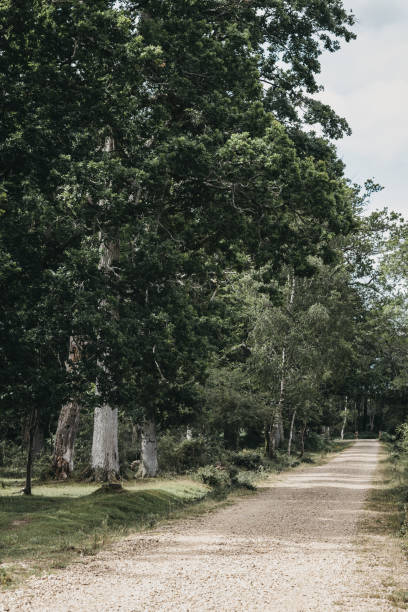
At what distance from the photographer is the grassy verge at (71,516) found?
9148mm

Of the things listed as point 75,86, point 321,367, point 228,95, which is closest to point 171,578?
point 75,86

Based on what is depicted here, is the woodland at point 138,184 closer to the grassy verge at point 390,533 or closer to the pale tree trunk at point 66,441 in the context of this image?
the pale tree trunk at point 66,441

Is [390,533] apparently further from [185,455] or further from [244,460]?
[244,460]

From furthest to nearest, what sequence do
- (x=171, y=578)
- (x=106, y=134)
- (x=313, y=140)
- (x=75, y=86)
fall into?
1. (x=313, y=140)
2. (x=106, y=134)
3. (x=75, y=86)
4. (x=171, y=578)

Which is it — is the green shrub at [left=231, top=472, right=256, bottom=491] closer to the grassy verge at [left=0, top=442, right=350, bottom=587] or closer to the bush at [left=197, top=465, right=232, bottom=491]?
the bush at [left=197, top=465, right=232, bottom=491]

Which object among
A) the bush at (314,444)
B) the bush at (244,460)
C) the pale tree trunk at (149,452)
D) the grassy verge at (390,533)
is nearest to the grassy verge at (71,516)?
the pale tree trunk at (149,452)

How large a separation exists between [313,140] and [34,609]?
1609 cm

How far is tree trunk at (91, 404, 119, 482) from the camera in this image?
64.9 feet

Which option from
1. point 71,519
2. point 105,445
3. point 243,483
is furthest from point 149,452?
point 71,519

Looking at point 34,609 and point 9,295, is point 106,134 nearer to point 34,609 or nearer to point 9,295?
point 9,295

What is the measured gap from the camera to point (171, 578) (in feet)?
25.6

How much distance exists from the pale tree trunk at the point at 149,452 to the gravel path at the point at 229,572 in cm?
1079

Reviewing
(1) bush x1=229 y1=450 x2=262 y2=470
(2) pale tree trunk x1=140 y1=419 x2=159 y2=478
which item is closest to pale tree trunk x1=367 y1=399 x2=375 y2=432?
(1) bush x1=229 y1=450 x2=262 y2=470

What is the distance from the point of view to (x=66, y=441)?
21.7 metres
